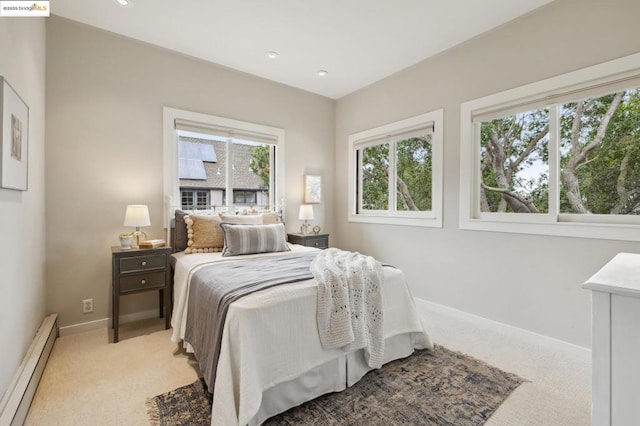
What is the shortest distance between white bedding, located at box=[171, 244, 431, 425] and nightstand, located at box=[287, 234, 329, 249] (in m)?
2.02

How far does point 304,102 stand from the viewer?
4344 mm

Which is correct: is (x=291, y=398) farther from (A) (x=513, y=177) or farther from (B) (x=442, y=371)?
(A) (x=513, y=177)

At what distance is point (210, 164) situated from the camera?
11.8 ft

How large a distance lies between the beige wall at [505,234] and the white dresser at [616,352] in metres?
1.75

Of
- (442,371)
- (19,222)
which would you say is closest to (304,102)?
(19,222)

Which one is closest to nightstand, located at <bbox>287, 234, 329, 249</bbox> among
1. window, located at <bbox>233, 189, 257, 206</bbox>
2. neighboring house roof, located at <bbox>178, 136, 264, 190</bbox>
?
window, located at <bbox>233, 189, 257, 206</bbox>

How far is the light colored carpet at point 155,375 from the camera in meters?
1.66

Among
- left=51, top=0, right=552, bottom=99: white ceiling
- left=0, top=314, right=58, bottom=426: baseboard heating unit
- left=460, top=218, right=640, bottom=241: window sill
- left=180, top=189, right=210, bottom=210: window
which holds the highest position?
left=51, top=0, right=552, bottom=99: white ceiling

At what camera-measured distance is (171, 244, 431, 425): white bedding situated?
1440 millimetres

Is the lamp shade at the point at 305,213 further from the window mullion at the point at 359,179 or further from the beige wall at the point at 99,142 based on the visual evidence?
the beige wall at the point at 99,142

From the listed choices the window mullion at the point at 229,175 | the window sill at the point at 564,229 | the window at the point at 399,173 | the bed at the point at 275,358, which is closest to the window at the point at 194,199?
the window mullion at the point at 229,175

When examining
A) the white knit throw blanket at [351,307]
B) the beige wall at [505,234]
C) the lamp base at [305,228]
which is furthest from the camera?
the lamp base at [305,228]

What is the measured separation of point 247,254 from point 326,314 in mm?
1368

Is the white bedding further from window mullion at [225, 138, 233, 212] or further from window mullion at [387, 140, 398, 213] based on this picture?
window mullion at [387, 140, 398, 213]
